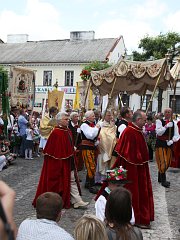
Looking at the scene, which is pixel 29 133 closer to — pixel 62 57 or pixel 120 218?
pixel 120 218

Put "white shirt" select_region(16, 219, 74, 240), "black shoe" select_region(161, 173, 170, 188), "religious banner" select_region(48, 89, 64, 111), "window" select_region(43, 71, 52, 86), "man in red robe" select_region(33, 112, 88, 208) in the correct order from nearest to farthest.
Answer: "white shirt" select_region(16, 219, 74, 240), "man in red robe" select_region(33, 112, 88, 208), "black shoe" select_region(161, 173, 170, 188), "religious banner" select_region(48, 89, 64, 111), "window" select_region(43, 71, 52, 86)

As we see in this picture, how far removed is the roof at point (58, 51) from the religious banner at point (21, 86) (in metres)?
24.4

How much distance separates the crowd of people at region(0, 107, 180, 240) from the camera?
2570mm

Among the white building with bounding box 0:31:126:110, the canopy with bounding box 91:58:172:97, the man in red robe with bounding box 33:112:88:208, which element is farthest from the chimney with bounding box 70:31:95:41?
the man in red robe with bounding box 33:112:88:208

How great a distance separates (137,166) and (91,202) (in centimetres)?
165

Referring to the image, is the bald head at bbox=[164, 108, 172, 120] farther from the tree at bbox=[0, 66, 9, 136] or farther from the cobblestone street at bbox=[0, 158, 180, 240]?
the tree at bbox=[0, 66, 9, 136]

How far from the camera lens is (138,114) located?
18.7 ft

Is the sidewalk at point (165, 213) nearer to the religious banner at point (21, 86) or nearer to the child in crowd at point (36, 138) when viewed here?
the child in crowd at point (36, 138)

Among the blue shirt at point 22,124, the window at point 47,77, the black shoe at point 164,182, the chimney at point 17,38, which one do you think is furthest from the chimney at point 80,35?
the black shoe at point 164,182

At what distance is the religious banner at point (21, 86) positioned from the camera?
12070mm

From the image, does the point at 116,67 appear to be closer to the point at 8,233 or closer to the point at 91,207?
the point at 91,207

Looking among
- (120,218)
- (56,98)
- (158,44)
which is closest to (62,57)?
(158,44)

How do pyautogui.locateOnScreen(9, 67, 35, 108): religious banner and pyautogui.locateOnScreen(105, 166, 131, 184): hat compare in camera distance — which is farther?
pyautogui.locateOnScreen(9, 67, 35, 108): religious banner

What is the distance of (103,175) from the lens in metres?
8.33
